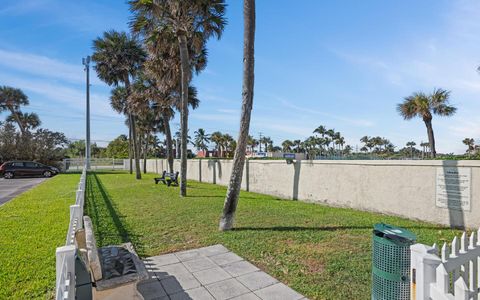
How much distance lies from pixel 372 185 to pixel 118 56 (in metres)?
18.9

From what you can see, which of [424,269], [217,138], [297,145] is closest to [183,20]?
[424,269]

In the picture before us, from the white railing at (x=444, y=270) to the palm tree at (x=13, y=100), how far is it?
43582mm

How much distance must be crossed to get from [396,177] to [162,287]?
636cm

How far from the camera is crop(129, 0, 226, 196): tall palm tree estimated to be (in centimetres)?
1023

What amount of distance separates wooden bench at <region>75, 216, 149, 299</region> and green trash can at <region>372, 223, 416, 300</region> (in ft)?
7.26

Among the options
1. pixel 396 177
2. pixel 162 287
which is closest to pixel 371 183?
pixel 396 177

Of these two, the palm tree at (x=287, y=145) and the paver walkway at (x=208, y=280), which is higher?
the palm tree at (x=287, y=145)

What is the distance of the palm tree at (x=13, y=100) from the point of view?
3550 cm

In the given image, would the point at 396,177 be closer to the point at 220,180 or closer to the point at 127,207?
the point at 127,207

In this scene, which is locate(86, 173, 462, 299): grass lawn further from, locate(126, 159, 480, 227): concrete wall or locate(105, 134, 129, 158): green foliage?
locate(105, 134, 129, 158): green foliage

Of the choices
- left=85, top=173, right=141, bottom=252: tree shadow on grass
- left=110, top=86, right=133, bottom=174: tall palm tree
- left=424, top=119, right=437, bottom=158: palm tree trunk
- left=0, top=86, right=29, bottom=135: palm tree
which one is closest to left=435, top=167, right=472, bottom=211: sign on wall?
left=85, top=173, right=141, bottom=252: tree shadow on grass

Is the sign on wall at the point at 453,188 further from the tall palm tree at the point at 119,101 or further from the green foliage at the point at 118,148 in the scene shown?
the green foliage at the point at 118,148

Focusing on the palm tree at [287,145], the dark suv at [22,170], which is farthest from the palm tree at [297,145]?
the dark suv at [22,170]

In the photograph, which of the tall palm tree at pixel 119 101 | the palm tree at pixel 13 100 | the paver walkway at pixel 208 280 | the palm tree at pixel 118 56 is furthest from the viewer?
the palm tree at pixel 13 100
